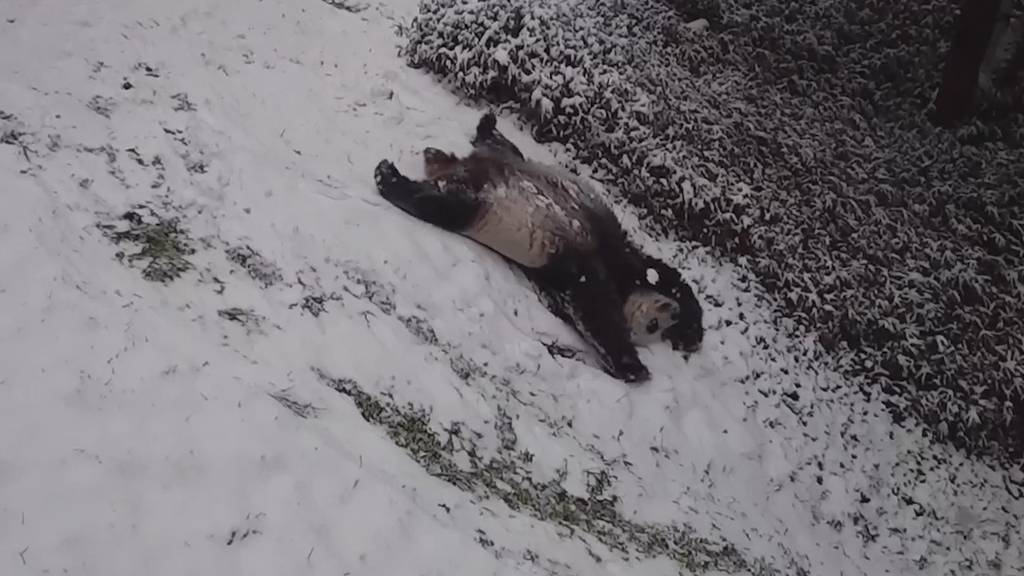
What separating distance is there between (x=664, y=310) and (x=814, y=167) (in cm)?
275

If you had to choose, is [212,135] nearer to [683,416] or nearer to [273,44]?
[273,44]

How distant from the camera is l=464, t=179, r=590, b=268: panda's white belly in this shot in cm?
643

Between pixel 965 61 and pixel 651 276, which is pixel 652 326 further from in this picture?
pixel 965 61

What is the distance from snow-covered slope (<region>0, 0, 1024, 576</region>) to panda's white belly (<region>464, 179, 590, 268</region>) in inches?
6.6

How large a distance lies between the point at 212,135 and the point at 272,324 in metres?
2.11

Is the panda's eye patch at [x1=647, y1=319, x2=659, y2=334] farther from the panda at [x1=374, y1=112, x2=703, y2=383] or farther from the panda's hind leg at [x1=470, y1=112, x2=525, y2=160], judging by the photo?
the panda's hind leg at [x1=470, y1=112, x2=525, y2=160]

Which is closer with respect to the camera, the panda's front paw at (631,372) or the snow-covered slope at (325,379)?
the snow-covered slope at (325,379)

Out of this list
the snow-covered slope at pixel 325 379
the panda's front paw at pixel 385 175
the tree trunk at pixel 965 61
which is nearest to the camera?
the snow-covered slope at pixel 325 379

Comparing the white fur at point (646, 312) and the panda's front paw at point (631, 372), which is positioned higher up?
the white fur at point (646, 312)

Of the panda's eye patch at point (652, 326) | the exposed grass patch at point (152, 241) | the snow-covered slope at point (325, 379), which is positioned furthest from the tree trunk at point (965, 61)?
the exposed grass patch at point (152, 241)

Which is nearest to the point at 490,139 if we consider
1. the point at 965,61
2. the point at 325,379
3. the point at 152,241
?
the point at 152,241

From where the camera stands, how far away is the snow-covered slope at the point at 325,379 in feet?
11.8

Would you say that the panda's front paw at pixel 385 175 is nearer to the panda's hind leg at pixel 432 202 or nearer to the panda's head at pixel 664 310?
the panda's hind leg at pixel 432 202

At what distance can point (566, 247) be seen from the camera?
6.50m
